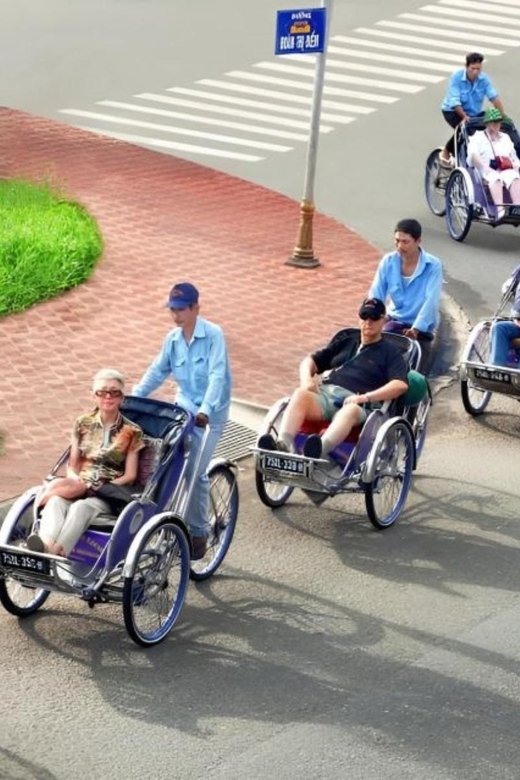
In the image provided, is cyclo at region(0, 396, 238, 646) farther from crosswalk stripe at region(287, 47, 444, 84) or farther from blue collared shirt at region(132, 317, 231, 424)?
crosswalk stripe at region(287, 47, 444, 84)

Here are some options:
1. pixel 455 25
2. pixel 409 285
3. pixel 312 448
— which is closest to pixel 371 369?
pixel 312 448

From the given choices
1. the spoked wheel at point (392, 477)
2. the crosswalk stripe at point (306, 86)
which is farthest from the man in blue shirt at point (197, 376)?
the crosswalk stripe at point (306, 86)

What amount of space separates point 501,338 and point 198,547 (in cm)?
430

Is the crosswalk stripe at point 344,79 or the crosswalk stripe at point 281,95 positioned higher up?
the crosswalk stripe at point 344,79

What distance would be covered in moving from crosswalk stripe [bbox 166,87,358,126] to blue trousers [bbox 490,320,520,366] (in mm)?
10838

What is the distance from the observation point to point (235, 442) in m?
13.0

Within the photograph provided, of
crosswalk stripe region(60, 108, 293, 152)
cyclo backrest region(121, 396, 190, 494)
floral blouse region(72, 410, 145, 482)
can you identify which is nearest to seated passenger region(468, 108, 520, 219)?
crosswalk stripe region(60, 108, 293, 152)

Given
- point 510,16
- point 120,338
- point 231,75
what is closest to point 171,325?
point 120,338

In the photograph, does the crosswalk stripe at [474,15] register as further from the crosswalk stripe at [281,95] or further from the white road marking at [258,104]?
the white road marking at [258,104]

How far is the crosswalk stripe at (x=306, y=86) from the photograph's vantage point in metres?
25.1

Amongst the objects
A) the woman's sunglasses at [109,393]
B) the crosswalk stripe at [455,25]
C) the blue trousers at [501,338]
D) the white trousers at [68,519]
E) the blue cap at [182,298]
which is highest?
the crosswalk stripe at [455,25]

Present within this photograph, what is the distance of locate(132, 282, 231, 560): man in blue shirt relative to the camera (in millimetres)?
10109

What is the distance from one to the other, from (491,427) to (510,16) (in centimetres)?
1832

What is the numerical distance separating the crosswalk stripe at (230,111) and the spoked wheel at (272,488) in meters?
12.5
